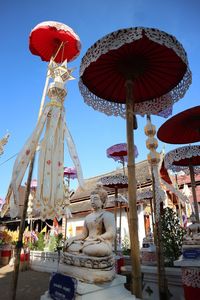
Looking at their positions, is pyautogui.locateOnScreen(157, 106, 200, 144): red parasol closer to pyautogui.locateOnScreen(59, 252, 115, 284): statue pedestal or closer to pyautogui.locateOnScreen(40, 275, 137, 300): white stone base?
pyautogui.locateOnScreen(59, 252, 115, 284): statue pedestal

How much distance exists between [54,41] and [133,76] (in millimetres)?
3071

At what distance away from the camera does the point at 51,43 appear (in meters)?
5.99

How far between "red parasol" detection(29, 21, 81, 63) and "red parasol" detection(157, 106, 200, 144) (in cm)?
330

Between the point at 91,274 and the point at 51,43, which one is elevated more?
the point at 51,43

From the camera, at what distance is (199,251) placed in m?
4.09

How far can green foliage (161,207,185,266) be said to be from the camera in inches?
243

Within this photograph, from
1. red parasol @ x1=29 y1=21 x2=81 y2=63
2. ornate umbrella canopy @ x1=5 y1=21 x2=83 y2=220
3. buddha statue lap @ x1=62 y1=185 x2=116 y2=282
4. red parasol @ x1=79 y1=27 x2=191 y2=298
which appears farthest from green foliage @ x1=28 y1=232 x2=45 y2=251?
buddha statue lap @ x1=62 y1=185 x2=116 y2=282

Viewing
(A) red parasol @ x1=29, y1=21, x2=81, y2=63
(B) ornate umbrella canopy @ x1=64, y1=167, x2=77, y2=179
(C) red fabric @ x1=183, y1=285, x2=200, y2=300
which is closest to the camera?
(C) red fabric @ x1=183, y1=285, x2=200, y2=300

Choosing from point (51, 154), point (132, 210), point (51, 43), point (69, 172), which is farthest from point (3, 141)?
point (132, 210)

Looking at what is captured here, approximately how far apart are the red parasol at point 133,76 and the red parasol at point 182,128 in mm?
435

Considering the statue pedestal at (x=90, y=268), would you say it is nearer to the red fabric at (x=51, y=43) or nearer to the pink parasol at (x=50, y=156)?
the pink parasol at (x=50, y=156)

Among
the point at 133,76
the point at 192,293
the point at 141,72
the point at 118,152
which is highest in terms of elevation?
the point at 118,152

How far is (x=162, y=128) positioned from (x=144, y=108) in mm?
722

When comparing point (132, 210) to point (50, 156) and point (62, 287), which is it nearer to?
point (62, 287)
